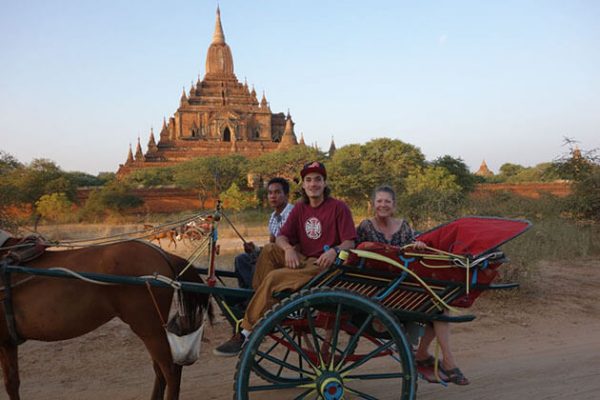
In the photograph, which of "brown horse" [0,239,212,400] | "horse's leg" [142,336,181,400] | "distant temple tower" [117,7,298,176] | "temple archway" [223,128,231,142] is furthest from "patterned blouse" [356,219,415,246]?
"temple archway" [223,128,231,142]

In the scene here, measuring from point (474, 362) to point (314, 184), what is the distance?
8.62 feet

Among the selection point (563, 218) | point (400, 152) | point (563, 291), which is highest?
point (400, 152)

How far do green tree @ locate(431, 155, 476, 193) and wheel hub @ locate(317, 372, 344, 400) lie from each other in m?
21.1

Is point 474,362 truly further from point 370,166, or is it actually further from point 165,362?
point 370,166

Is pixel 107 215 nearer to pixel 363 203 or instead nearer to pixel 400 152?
pixel 363 203

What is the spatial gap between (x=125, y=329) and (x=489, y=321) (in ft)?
14.8

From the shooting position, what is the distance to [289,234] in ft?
10.8

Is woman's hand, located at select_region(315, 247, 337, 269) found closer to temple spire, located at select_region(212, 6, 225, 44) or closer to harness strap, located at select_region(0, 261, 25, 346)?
harness strap, located at select_region(0, 261, 25, 346)

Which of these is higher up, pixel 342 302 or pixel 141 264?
pixel 141 264

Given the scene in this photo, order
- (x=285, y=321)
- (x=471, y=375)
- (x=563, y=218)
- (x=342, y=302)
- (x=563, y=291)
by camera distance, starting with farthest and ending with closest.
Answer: (x=563, y=218)
(x=563, y=291)
(x=471, y=375)
(x=285, y=321)
(x=342, y=302)

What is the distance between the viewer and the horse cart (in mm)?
2703

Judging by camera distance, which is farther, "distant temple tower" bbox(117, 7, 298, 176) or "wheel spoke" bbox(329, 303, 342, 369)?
"distant temple tower" bbox(117, 7, 298, 176)

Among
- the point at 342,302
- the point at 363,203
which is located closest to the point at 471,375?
the point at 342,302

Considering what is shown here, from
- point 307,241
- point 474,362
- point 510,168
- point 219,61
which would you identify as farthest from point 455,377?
point 510,168
